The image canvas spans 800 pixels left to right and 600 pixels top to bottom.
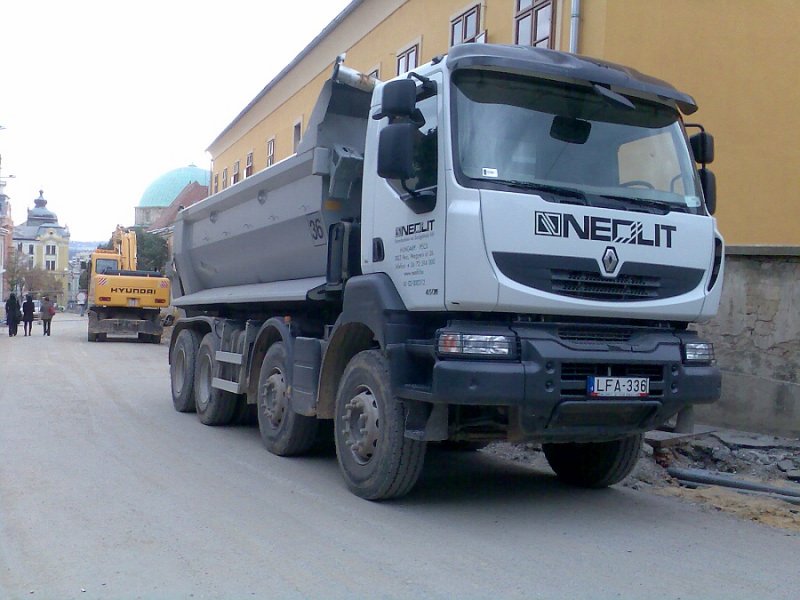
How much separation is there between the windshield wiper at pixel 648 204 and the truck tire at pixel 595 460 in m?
1.76

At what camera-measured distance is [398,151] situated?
18.8 ft

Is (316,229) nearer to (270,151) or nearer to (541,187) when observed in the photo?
(541,187)

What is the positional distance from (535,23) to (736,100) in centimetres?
365

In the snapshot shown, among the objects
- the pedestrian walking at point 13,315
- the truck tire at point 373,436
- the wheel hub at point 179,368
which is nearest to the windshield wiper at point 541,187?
the truck tire at point 373,436

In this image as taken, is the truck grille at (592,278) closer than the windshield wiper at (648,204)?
Yes

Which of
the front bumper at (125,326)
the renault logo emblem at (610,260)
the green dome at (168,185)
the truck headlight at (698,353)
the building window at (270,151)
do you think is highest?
the green dome at (168,185)

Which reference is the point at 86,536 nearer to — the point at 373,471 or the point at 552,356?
the point at 373,471

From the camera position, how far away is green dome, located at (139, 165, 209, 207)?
3300 inches

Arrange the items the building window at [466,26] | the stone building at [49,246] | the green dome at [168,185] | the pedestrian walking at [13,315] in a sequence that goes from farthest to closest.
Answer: the stone building at [49,246], the green dome at [168,185], the pedestrian walking at [13,315], the building window at [466,26]

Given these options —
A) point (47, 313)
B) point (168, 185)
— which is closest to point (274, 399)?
point (47, 313)

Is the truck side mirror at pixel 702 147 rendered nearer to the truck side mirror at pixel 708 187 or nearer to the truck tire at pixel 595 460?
the truck side mirror at pixel 708 187

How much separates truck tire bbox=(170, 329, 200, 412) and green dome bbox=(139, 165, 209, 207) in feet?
241

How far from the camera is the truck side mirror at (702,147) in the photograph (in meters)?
6.68

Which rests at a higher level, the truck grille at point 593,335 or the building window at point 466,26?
the building window at point 466,26
